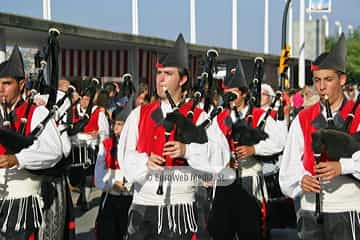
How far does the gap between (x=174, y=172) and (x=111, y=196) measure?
1786 millimetres

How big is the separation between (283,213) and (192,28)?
17657 millimetres

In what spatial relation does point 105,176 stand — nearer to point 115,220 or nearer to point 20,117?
point 115,220

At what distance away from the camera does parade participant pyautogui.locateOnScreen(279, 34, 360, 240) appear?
454 cm

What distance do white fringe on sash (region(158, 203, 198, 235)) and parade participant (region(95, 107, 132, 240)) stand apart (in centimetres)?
151

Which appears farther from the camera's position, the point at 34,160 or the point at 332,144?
the point at 34,160

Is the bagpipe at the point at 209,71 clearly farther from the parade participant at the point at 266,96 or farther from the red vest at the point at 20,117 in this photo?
the parade participant at the point at 266,96

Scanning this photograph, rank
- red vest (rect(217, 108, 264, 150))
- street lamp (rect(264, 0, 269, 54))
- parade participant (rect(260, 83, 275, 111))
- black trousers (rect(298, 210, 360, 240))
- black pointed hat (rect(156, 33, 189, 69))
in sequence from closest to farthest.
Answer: black trousers (rect(298, 210, 360, 240)), black pointed hat (rect(156, 33, 189, 69)), red vest (rect(217, 108, 264, 150)), parade participant (rect(260, 83, 275, 111)), street lamp (rect(264, 0, 269, 54))

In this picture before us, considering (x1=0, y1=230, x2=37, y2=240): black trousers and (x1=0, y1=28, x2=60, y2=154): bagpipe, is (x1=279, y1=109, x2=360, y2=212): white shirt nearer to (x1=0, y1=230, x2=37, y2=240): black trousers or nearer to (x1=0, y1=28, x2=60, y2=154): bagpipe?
(x1=0, y1=28, x2=60, y2=154): bagpipe

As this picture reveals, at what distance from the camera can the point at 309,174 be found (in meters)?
4.67

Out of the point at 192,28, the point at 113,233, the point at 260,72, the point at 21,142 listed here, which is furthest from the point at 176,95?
the point at 192,28

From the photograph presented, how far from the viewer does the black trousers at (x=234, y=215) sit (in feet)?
22.6

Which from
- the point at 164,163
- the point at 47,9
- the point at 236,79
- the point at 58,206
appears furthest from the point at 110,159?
the point at 47,9

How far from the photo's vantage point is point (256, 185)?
23.9 ft

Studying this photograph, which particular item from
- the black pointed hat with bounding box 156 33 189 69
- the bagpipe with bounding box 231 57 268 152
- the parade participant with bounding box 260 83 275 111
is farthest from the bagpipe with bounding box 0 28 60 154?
the parade participant with bounding box 260 83 275 111
